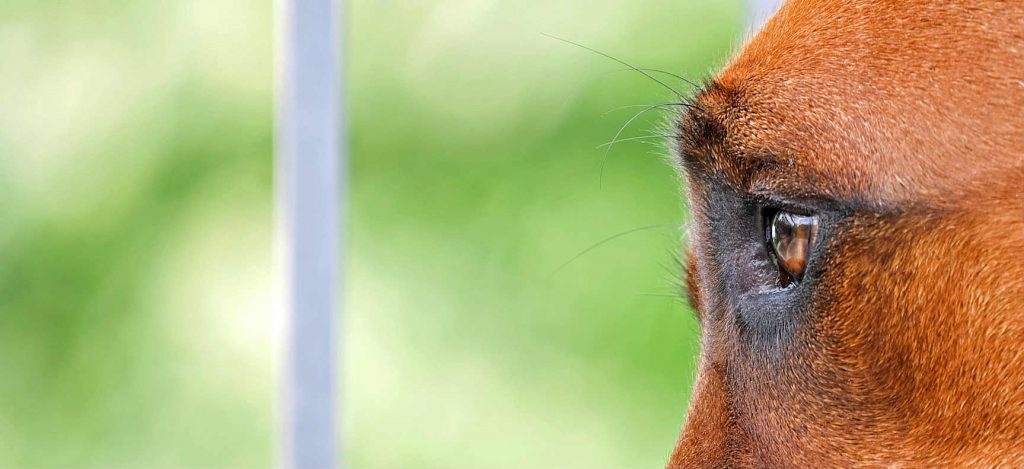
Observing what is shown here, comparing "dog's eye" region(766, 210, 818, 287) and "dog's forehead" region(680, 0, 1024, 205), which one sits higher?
"dog's forehead" region(680, 0, 1024, 205)

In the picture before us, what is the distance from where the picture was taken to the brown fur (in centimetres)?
64

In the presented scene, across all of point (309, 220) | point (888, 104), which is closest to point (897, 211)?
point (888, 104)

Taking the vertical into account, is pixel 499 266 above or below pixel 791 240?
above

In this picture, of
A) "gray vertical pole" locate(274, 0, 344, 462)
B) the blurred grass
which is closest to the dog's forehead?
"gray vertical pole" locate(274, 0, 344, 462)

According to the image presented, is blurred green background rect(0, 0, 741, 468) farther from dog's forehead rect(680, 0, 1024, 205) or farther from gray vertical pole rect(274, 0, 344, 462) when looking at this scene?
dog's forehead rect(680, 0, 1024, 205)

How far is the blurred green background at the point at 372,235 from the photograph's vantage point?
6.57 ft

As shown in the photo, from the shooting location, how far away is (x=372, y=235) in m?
2.18

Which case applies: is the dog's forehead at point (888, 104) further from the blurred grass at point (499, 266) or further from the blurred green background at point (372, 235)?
the blurred grass at point (499, 266)

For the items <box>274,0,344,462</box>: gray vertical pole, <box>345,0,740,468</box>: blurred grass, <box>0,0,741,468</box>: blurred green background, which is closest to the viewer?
<box>274,0,344,462</box>: gray vertical pole

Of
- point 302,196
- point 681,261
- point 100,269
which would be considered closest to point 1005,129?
point 681,261

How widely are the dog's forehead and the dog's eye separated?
1.3 inches

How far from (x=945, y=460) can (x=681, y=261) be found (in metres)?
0.44

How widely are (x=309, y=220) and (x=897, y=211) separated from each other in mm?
1204

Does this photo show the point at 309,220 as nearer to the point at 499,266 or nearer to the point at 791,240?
the point at 499,266
